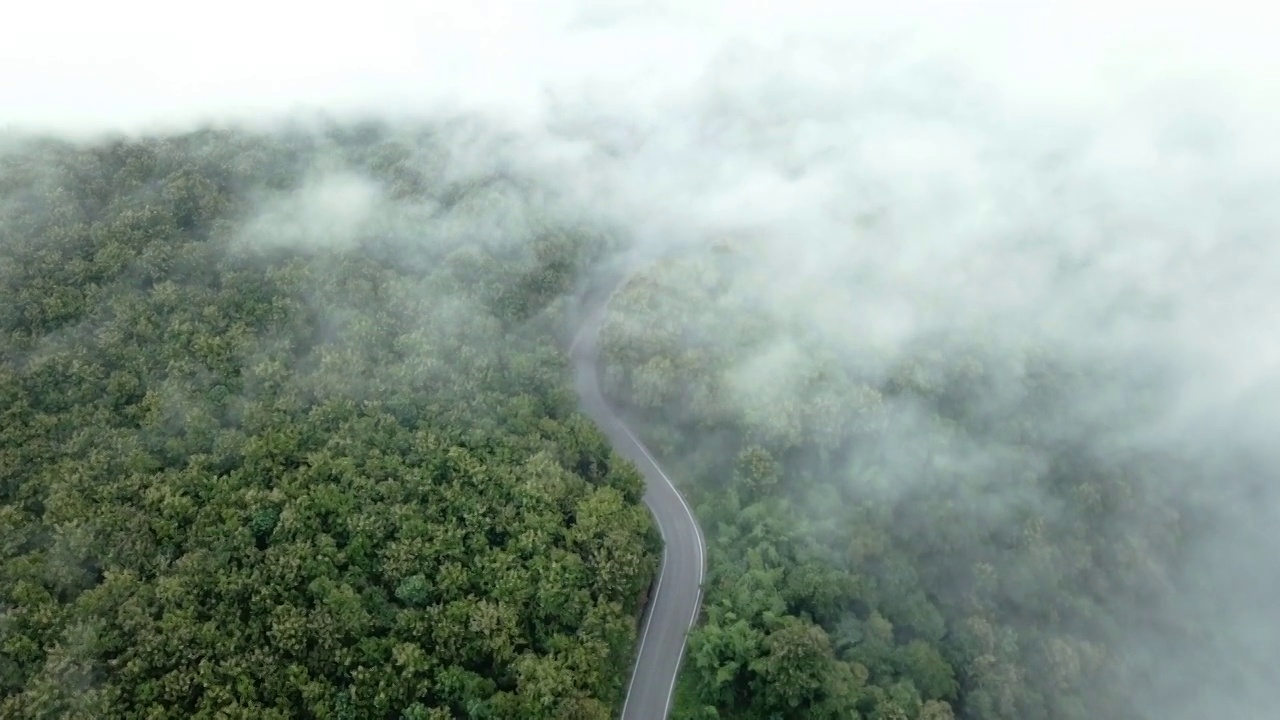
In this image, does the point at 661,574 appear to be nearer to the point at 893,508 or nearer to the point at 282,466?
the point at 893,508

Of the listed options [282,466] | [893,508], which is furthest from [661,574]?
[282,466]

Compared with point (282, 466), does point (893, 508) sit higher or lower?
lower

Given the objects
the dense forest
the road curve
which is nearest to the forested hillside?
the road curve

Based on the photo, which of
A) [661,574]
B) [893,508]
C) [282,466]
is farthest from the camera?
[893,508]

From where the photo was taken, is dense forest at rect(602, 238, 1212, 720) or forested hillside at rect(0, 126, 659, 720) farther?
dense forest at rect(602, 238, 1212, 720)

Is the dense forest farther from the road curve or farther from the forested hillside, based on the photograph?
the forested hillside

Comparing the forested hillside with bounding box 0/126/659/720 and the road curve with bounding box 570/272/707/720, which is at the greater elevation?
the forested hillside with bounding box 0/126/659/720
